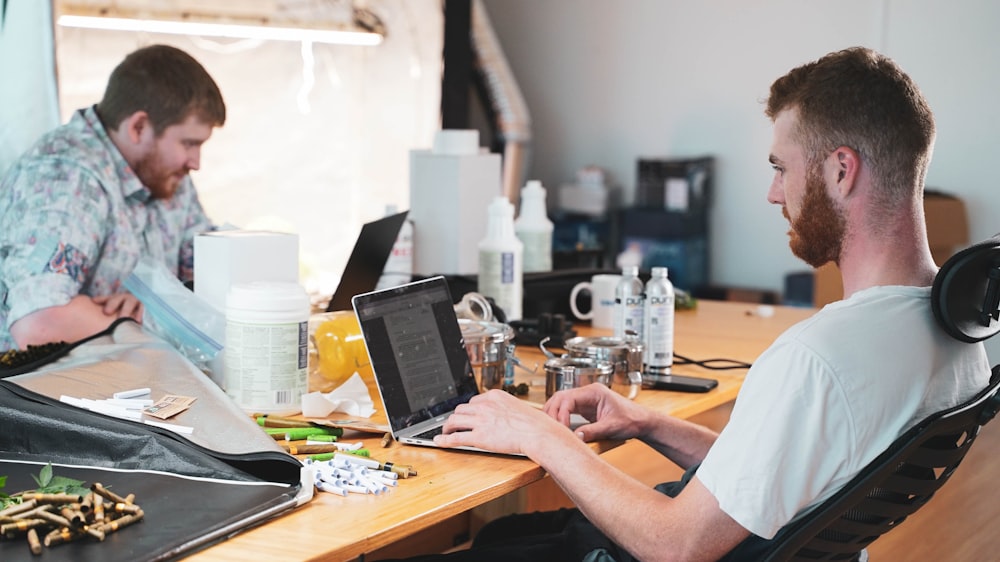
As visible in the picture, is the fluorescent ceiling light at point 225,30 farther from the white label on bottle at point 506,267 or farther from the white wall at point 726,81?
the white label on bottle at point 506,267

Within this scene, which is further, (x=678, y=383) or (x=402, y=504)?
(x=678, y=383)

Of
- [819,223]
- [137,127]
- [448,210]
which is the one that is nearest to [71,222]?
[137,127]

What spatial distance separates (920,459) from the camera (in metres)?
1.48

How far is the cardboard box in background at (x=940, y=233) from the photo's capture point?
17.5 feet

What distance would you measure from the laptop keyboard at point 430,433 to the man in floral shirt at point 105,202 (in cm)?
93

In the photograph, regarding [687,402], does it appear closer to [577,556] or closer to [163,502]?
[577,556]

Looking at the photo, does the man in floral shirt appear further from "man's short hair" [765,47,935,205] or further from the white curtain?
"man's short hair" [765,47,935,205]

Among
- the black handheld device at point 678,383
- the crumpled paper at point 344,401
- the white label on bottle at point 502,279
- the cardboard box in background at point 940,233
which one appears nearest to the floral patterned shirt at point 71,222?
the white label on bottle at point 502,279

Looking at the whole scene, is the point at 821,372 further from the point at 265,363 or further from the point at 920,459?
the point at 265,363

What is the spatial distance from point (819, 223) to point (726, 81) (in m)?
4.91

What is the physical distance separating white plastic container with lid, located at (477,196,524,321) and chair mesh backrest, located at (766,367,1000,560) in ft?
4.12

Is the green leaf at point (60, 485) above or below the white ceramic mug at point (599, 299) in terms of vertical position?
below

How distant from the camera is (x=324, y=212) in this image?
19.0 feet

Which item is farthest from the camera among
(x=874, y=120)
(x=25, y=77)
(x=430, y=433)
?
(x=25, y=77)
